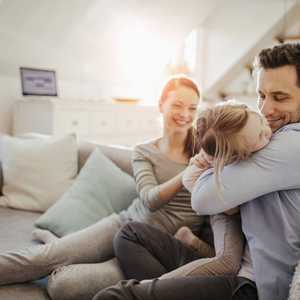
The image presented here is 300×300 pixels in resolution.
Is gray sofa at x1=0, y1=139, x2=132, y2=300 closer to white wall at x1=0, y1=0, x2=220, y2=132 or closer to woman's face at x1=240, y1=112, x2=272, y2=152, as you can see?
woman's face at x1=240, y1=112, x2=272, y2=152

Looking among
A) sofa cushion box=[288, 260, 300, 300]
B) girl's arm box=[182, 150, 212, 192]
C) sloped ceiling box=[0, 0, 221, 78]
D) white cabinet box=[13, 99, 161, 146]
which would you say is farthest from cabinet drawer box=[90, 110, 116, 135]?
sofa cushion box=[288, 260, 300, 300]

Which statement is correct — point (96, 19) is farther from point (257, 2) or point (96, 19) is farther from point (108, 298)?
point (108, 298)

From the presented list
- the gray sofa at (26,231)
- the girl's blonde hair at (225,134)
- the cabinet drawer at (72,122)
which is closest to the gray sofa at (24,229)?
the gray sofa at (26,231)

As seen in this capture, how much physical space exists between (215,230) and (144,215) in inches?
13.3

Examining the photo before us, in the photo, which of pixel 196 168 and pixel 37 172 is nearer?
pixel 196 168

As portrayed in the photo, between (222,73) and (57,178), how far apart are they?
2970mm

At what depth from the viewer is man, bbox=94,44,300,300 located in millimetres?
866

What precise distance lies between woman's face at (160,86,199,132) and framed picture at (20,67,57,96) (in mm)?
1882

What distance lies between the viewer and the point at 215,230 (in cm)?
116

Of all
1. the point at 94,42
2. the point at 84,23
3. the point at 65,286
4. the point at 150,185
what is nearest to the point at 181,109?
the point at 150,185

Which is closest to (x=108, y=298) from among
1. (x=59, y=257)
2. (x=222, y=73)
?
(x=59, y=257)

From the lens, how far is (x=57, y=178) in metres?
2.00

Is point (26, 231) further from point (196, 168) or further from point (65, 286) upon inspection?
point (196, 168)

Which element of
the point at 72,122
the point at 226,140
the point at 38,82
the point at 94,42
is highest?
the point at 94,42
